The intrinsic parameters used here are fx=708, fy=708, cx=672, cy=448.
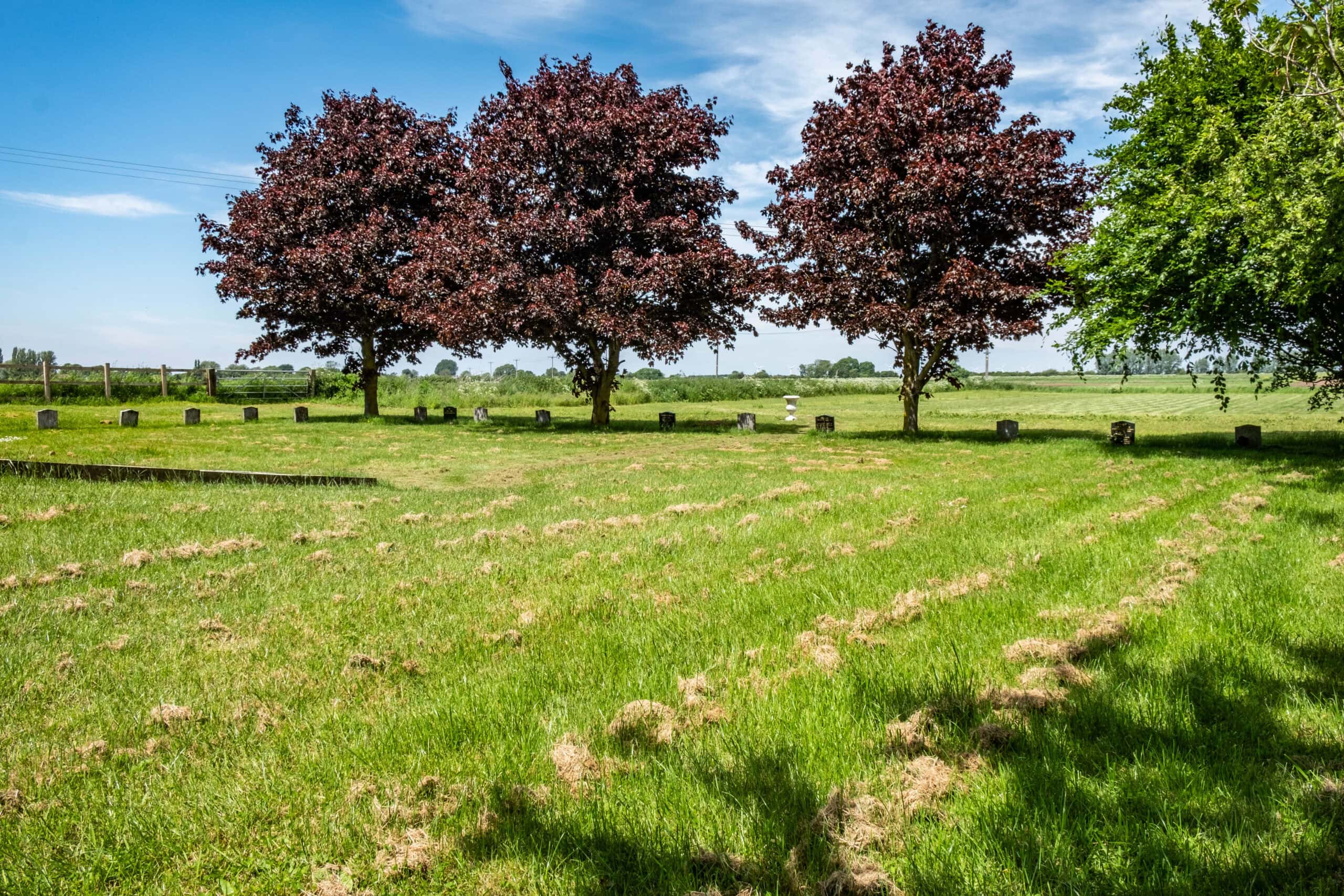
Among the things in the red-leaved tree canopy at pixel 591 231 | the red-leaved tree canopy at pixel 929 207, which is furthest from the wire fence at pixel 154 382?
the red-leaved tree canopy at pixel 929 207

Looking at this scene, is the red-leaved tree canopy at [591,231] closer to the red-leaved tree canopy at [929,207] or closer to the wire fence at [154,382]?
the red-leaved tree canopy at [929,207]

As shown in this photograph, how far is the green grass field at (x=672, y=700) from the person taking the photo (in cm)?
238

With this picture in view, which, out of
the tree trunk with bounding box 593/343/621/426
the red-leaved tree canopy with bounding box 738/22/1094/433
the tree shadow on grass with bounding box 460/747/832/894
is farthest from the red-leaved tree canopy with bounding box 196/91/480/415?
the tree shadow on grass with bounding box 460/747/832/894

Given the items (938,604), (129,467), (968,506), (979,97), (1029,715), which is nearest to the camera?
(1029,715)

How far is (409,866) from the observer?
2.35 meters

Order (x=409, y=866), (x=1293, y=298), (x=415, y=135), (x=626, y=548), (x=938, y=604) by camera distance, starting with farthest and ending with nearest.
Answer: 1. (x=415, y=135)
2. (x=1293, y=298)
3. (x=626, y=548)
4. (x=938, y=604)
5. (x=409, y=866)

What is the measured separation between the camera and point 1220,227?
1462 centimetres

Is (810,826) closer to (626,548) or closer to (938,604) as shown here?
(938,604)

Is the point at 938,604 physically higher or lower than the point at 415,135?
lower

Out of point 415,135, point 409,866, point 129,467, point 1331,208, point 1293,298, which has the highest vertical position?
point 415,135

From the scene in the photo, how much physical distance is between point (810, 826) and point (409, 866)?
136 centimetres

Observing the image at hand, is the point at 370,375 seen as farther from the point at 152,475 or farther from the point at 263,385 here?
the point at 152,475

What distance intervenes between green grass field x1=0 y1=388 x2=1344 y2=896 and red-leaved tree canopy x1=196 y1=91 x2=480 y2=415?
797 inches

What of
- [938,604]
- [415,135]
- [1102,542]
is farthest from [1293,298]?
[415,135]
